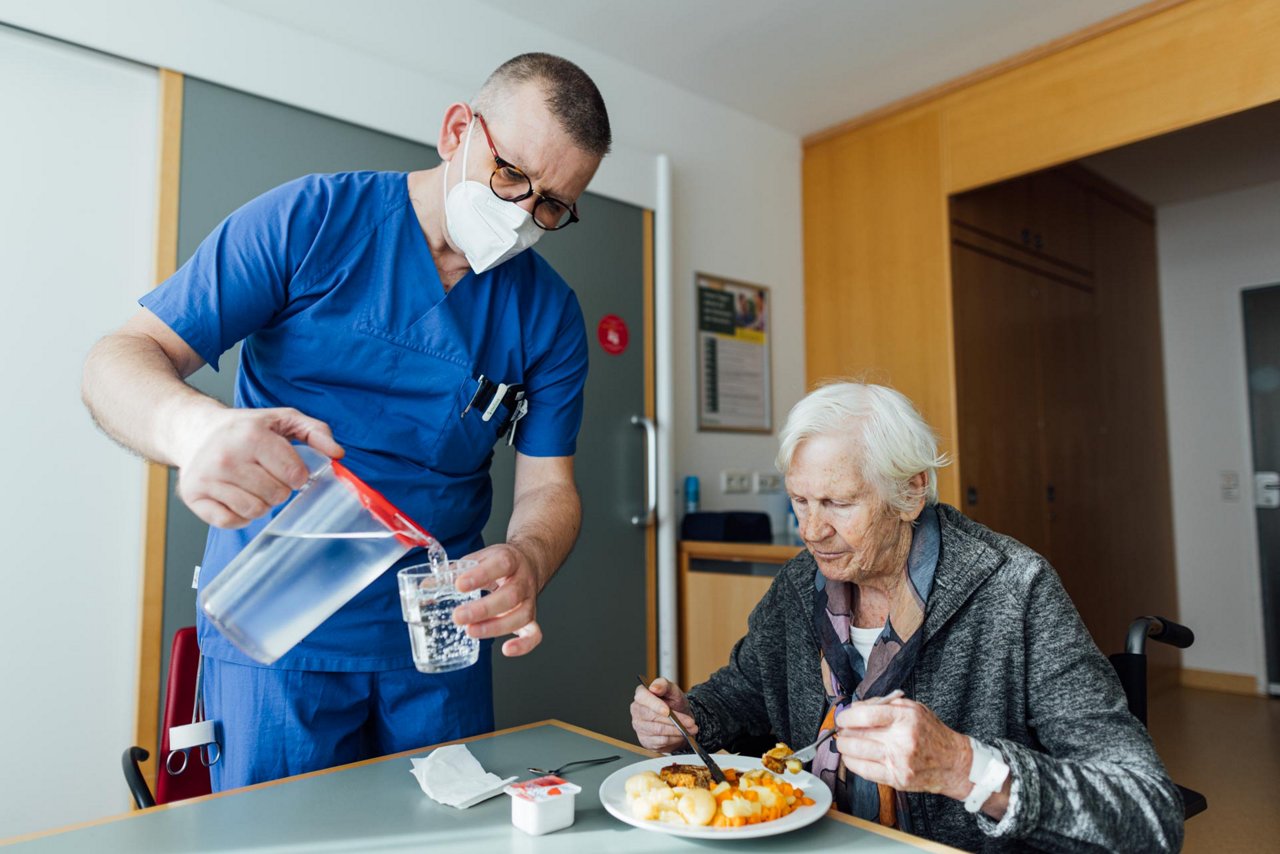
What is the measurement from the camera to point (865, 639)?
1.40 meters

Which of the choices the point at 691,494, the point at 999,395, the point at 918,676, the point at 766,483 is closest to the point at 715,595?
the point at 691,494

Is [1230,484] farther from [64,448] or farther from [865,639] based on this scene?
[64,448]

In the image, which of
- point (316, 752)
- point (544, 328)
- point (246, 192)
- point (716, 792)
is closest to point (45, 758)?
point (316, 752)

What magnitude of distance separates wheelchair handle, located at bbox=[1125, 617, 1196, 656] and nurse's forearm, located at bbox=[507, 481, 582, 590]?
0.87m

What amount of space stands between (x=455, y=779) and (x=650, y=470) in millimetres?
2032

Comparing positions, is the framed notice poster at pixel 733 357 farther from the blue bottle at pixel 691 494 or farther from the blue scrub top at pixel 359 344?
the blue scrub top at pixel 359 344

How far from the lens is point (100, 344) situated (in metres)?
1.02

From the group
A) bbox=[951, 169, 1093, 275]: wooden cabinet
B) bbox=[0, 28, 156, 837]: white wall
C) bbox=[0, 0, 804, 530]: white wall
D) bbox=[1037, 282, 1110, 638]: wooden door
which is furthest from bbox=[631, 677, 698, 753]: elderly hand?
bbox=[1037, 282, 1110, 638]: wooden door

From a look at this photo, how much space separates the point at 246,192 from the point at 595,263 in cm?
112

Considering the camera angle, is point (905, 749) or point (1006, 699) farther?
point (1006, 699)

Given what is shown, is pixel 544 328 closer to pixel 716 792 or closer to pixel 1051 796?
pixel 716 792

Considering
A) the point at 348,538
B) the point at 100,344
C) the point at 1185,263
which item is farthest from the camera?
the point at 1185,263

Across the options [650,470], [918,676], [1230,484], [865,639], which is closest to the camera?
[918,676]

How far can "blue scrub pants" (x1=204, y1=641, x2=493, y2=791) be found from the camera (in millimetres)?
1156
